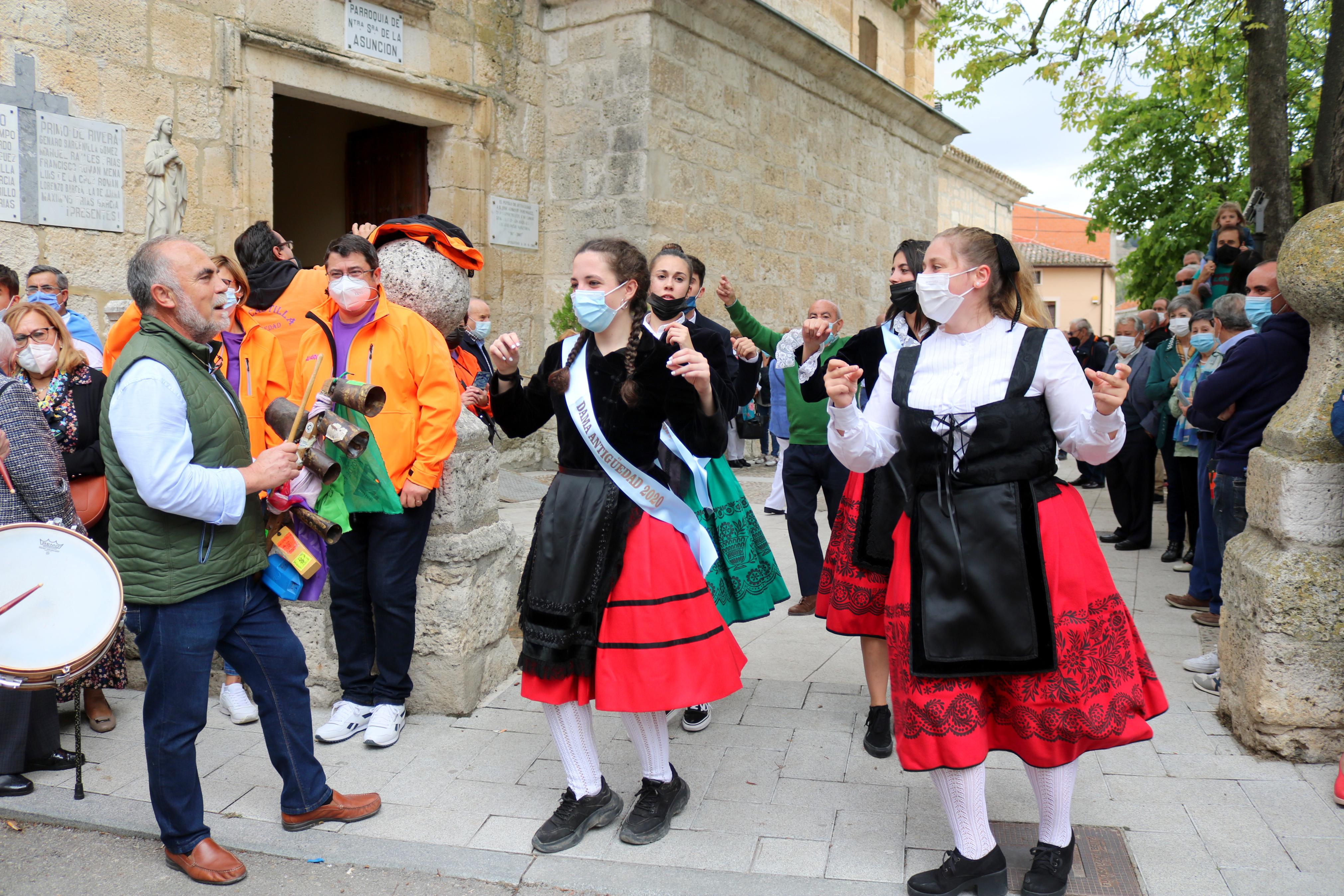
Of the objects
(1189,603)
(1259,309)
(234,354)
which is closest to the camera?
(234,354)

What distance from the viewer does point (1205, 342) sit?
6195mm

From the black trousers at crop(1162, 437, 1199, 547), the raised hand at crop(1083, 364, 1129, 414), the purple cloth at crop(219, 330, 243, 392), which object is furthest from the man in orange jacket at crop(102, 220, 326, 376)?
the black trousers at crop(1162, 437, 1199, 547)

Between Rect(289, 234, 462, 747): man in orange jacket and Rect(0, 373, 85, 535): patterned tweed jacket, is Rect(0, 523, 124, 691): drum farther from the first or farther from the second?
Rect(289, 234, 462, 747): man in orange jacket

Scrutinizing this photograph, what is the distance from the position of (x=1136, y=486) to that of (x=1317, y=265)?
4.80m

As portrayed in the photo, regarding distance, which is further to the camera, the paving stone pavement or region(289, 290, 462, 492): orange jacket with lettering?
region(289, 290, 462, 492): orange jacket with lettering

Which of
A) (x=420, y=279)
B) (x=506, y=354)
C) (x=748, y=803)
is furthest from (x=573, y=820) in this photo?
(x=420, y=279)

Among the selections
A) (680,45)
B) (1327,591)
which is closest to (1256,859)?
(1327,591)

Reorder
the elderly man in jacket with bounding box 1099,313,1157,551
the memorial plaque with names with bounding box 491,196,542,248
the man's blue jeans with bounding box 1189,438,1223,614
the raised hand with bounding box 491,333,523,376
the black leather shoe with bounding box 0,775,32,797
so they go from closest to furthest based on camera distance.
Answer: the raised hand with bounding box 491,333,523,376
the black leather shoe with bounding box 0,775,32,797
the man's blue jeans with bounding box 1189,438,1223,614
the elderly man in jacket with bounding box 1099,313,1157,551
the memorial plaque with names with bounding box 491,196,542,248

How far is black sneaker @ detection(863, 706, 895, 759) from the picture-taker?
385cm

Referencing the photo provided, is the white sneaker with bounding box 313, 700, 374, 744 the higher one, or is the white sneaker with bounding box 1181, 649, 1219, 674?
the white sneaker with bounding box 1181, 649, 1219, 674

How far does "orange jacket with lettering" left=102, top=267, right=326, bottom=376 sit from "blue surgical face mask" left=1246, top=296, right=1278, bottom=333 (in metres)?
4.34

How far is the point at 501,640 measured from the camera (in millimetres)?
4660

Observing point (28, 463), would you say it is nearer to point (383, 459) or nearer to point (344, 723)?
point (383, 459)

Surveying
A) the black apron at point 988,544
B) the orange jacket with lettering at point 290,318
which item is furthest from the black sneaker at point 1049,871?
the orange jacket with lettering at point 290,318
